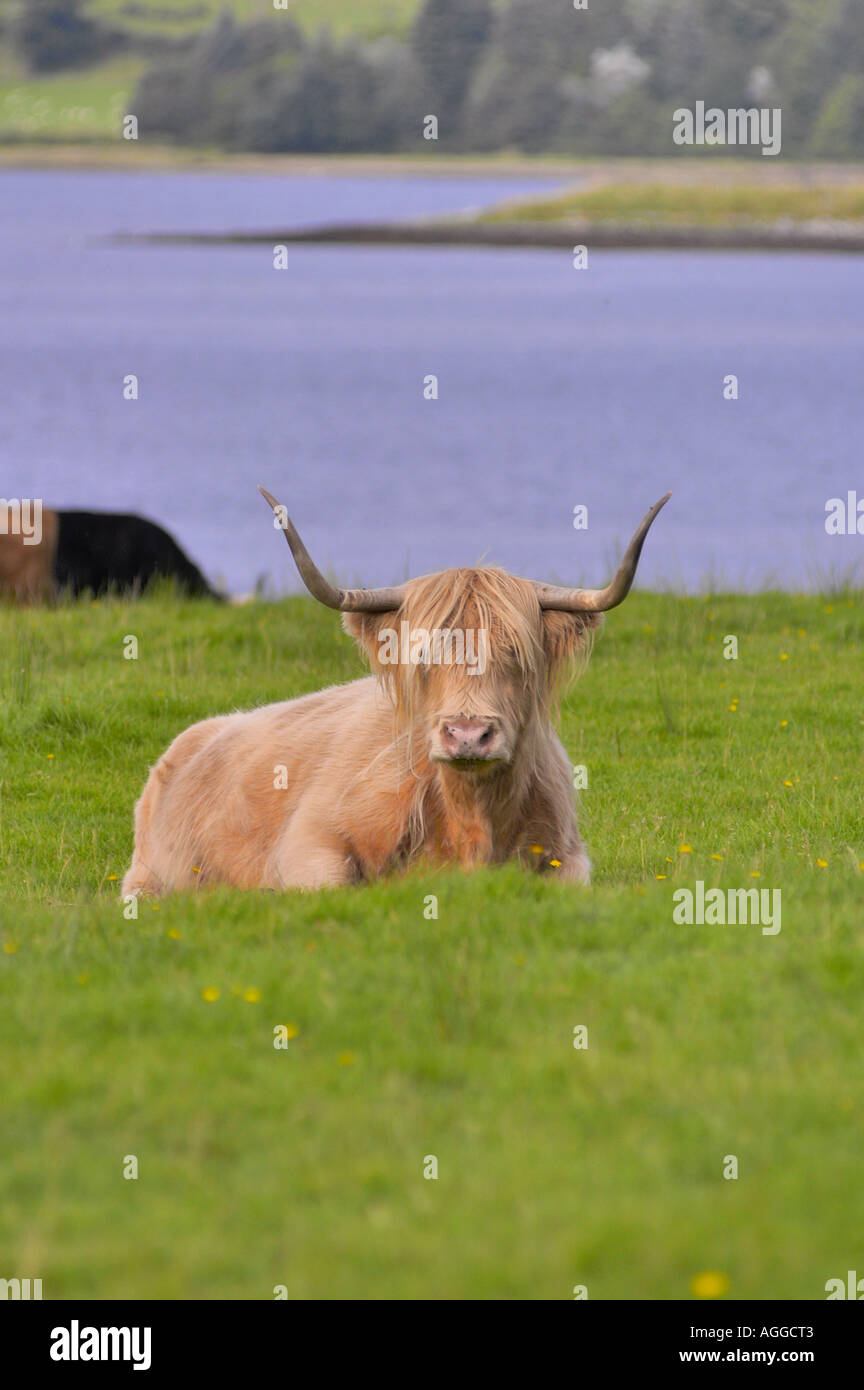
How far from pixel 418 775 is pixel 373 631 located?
23.6 inches

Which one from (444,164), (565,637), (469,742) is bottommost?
(469,742)

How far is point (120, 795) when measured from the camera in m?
9.59

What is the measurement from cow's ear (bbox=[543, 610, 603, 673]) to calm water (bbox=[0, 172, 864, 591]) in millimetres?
8172

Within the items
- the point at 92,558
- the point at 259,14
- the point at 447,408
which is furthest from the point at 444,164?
the point at 92,558

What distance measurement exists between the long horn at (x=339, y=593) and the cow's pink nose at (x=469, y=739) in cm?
82

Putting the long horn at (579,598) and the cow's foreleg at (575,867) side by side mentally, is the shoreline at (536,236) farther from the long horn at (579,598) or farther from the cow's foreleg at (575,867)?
the cow's foreleg at (575,867)

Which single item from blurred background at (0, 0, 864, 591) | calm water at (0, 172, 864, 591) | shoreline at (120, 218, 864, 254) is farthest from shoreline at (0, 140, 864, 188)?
calm water at (0, 172, 864, 591)

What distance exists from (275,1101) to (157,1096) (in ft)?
0.93

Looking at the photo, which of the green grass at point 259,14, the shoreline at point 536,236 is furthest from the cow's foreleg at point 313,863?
the green grass at point 259,14

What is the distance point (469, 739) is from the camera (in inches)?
232

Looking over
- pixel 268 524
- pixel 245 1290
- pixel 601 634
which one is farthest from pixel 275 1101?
pixel 268 524

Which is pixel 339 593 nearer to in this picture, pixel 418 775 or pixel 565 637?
pixel 418 775

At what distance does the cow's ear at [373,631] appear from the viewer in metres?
6.79

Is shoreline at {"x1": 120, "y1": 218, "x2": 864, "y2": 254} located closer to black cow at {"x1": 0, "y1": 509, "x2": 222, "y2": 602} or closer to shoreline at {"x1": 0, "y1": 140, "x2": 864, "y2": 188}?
shoreline at {"x1": 0, "y1": 140, "x2": 864, "y2": 188}
